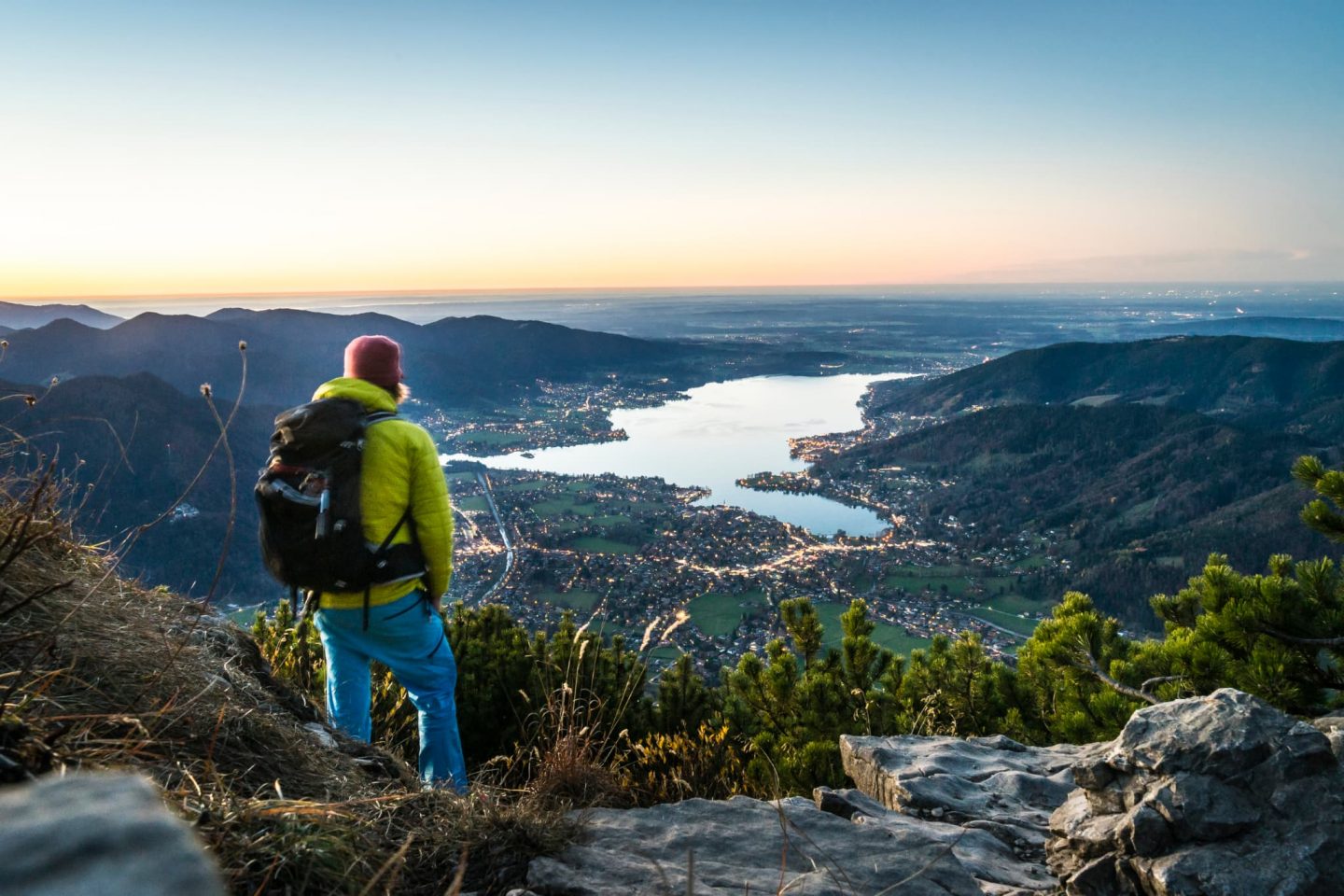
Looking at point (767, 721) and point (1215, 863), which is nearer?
point (1215, 863)

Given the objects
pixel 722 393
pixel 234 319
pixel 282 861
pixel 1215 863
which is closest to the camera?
pixel 282 861

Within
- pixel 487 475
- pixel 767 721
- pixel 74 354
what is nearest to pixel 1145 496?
pixel 487 475

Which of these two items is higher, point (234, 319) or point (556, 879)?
point (234, 319)

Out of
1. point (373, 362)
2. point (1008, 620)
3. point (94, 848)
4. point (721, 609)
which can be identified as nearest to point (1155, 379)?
point (1008, 620)

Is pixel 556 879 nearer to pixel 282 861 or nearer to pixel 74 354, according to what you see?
pixel 282 861

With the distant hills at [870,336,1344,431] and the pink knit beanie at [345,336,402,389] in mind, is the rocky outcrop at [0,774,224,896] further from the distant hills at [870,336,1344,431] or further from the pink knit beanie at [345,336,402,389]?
the distant hills at [870,336,1344,431]

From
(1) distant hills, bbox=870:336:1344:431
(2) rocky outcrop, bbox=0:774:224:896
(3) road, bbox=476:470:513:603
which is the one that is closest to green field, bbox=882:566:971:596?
(3) road, bbox=476:470:513:603
